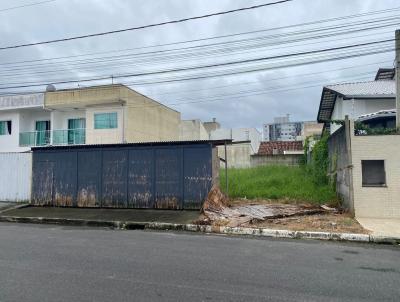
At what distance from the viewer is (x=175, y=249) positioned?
25.2ft

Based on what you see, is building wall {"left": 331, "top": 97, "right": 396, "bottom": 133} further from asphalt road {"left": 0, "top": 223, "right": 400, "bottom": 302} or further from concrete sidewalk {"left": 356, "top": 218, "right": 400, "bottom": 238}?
asphalt road {"left": 0, "top": 223, "right": 400, "bottom": 302}

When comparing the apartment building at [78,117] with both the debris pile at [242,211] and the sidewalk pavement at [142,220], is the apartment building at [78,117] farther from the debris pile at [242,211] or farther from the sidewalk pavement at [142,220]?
the debris pile at [242,211]

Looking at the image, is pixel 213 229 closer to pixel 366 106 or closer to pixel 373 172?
pixel 373 172

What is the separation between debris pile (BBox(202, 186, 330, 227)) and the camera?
10992mm

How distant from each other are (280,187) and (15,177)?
11.9 m

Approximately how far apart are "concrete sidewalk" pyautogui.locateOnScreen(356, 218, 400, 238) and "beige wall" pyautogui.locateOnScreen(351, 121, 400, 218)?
0.37 m

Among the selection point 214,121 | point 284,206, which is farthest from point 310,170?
point 214,121

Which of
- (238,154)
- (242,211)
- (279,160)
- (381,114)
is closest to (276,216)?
(242,211)

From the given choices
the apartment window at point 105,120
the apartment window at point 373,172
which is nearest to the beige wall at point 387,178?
the apartment window at point 373,172

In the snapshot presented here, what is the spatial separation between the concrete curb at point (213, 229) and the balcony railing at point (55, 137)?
521 inches

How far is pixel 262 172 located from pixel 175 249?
1263 cm

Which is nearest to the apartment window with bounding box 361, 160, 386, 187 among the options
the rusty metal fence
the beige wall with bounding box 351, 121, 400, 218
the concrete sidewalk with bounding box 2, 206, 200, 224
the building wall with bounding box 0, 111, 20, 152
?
the beige wall with bounding box 351, 121, 400, 218

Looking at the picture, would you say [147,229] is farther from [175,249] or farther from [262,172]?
[262,172]

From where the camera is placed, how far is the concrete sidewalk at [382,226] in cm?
906
